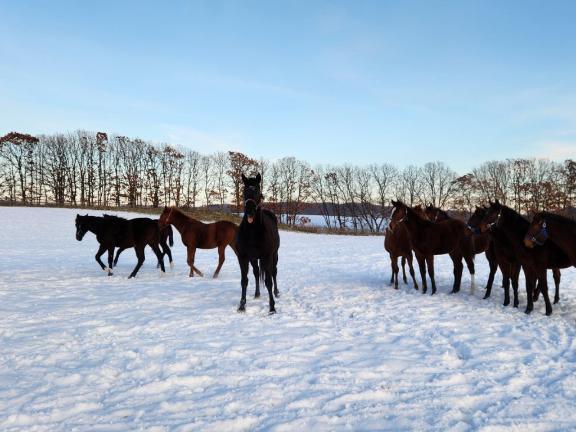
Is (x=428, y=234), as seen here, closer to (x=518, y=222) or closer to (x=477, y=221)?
(x=477, y=221)

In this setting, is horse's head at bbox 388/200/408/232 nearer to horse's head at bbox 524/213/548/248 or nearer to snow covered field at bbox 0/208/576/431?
snow covered field at bbox 0/208/576/431

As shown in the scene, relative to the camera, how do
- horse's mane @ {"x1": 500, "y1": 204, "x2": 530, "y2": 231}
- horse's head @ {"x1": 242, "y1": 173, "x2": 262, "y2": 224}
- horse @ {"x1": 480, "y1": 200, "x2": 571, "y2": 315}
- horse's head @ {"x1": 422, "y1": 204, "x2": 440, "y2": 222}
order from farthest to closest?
horse's head @ {"x1": 422, "y1": 204, "x2": 440, "y2": 222}
horse's mane @ {"x1": 500, "y1": 204, "x2": 530, "y2": 231}
horse @ {"x1": 480, "y1": 200, "x2": 571, "y2": 315}
horse's head @ {"x1": 242, "y1": 173, "x2": 262, "y2": 224}

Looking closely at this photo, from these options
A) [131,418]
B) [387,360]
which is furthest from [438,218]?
[131,418]

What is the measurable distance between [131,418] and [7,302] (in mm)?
6092

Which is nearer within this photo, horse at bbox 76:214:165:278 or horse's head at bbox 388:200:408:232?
horse's head at bbox 388:200:408:232

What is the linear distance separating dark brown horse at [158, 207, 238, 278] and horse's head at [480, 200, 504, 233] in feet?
21.1

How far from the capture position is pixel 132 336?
512 cm

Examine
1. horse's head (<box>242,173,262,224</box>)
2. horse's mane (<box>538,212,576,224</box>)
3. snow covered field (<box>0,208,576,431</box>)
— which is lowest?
snow covered field (<box>0,208,576,431</box>)

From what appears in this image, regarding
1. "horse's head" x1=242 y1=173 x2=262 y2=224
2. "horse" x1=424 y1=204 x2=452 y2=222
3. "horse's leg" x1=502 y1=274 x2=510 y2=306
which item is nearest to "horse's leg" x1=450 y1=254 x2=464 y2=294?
"horse's leg" x1=502 y1=274 x2=510 y2=306

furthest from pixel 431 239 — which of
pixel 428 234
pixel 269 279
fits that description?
pixel 269 279

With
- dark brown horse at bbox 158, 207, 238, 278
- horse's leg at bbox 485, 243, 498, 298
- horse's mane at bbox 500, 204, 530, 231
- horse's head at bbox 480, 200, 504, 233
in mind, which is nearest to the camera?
horse's mane at bbox 500, 204, 530, 231

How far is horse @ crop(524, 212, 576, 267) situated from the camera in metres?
5.93

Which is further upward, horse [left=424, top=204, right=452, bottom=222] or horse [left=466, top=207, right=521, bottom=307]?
horse [left=424, top=204, right=452, bottom=222]

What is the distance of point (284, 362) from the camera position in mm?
4152
